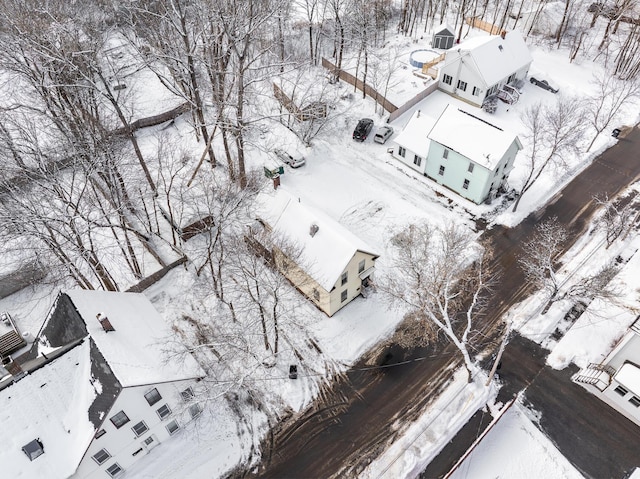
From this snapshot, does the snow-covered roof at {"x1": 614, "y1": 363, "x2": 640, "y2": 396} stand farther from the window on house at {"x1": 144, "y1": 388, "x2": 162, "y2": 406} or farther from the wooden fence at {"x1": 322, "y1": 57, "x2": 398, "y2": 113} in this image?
the wooden fence at {"x1": 322, "y1": 57, "x2": 398, "y2": 113}

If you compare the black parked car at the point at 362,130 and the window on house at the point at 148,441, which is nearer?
the window on house at the point at 148,441

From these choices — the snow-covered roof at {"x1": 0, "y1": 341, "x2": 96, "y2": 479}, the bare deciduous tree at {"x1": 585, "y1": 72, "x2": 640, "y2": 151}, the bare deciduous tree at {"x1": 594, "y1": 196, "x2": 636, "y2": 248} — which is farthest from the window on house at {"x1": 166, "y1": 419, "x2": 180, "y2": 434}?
the bare deciduous tree at {"x1": 585, "y1": 72, "x2": 640, "y2": 151}

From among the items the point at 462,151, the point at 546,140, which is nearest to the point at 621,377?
the point at 462,151

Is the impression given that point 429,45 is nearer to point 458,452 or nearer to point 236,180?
point 236,180

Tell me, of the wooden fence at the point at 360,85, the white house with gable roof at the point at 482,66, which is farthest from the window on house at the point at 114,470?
the white house with gable roof at the point at 482,66

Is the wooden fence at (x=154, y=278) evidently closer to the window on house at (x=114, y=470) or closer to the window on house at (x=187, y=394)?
the window on house at (x=187, y=394)
